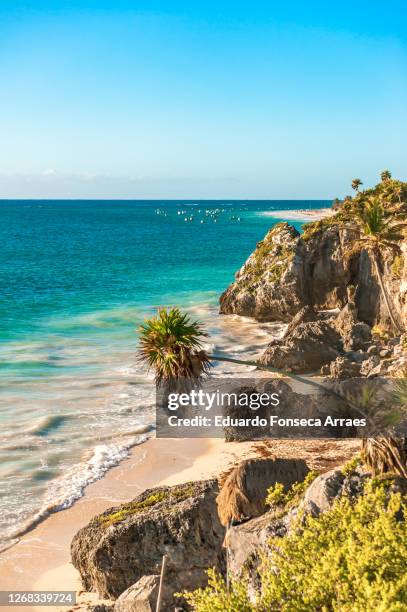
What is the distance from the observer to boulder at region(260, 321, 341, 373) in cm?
3098

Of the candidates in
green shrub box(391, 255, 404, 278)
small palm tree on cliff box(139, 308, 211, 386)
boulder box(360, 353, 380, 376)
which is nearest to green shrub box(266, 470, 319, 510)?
small palm tree on cliff box(139, 308, 211, 386)

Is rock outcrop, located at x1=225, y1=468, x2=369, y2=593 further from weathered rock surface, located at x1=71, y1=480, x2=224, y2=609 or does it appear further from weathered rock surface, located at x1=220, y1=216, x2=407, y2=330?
weathered rock surface, located at x1=220, y1=216, x2=407, y2=330

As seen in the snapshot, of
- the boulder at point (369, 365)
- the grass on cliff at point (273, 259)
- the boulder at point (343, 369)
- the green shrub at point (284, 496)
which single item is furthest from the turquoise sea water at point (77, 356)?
the green shrub at point (284, 496)

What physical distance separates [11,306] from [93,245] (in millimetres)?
67864

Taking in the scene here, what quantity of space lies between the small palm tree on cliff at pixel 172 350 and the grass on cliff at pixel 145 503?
8.12 ft

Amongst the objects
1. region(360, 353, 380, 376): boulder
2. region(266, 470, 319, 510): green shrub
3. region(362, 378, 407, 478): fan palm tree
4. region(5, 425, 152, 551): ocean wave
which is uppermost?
region(362, 378, 407, 478): fan palm tree

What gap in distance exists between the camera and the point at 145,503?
586 inches

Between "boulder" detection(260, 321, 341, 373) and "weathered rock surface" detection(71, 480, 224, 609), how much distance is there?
17.2 meters

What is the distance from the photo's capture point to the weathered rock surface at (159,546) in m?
13.3

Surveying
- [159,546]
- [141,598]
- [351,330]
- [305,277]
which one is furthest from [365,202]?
[141,598]

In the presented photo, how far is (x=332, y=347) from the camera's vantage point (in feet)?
106

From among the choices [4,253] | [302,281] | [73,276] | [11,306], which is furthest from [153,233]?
[302,281]

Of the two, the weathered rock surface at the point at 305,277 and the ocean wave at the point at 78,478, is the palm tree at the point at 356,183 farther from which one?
the ocean wave at the point at 78,478

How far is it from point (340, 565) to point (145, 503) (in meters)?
7.11
